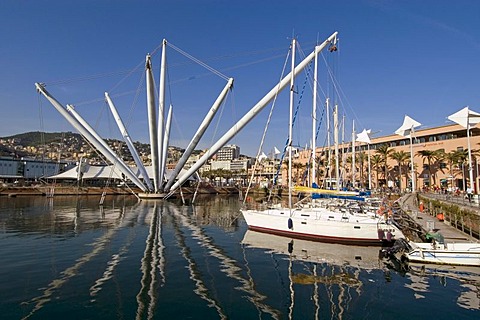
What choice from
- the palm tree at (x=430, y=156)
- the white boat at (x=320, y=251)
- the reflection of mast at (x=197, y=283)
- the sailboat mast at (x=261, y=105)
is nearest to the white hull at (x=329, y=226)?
the white boat at (x=320, y=251)

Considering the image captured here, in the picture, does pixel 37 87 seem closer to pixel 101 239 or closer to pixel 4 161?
pixel 101 239

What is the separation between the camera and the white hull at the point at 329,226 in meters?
17.5

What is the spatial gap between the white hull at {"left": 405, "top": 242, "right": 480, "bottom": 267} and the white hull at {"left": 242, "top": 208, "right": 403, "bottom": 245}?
3.28 meters

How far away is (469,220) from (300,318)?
1540 cm

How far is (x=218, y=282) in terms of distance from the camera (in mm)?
11195

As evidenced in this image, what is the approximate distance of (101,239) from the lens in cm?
1886

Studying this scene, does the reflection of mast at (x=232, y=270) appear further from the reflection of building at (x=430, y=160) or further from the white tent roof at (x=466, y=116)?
the reflection of building at (x=430, y=160)

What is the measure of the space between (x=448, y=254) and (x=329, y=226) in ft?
19.9

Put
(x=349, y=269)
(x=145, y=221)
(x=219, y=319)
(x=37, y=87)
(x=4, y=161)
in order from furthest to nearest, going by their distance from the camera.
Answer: (x=4, y=161) → (x=37, y=87) → (x=145, y=221) → (x=349, y=269) → (x=219, y=319)

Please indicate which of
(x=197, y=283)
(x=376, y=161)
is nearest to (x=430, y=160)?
(x=376, y=161)

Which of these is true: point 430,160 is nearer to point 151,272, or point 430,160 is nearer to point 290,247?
point 290,247

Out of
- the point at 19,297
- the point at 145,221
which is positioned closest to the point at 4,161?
the point at 145,221

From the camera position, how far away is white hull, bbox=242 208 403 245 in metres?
17.5

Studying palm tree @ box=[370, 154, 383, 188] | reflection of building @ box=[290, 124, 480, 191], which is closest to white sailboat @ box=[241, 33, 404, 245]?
reflection of building @ box=[290, 124, 480, 191]
